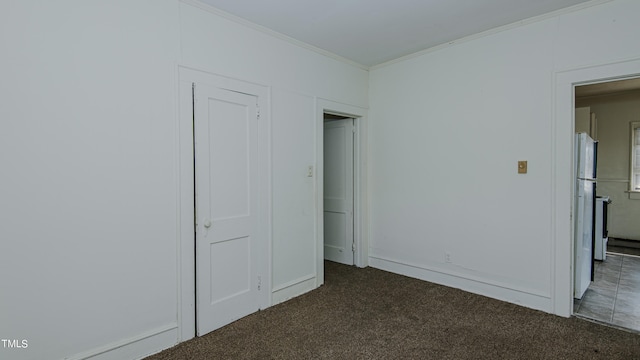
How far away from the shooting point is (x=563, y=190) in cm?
280

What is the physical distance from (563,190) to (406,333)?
6.08 ft

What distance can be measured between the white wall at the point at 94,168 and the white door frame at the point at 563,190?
2.89 metres

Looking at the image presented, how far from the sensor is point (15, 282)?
1.81 meters

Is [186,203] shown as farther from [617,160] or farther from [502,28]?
[617,160]

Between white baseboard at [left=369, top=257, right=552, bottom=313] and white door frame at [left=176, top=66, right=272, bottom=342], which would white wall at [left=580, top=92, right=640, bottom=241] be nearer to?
white baseboard at [left=369, top=257, right=552, bottom=313]

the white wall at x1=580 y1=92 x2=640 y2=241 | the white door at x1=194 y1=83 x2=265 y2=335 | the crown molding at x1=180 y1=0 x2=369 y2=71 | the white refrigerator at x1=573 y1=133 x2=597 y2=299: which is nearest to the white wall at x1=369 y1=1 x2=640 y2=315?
the white refrigerator at x1=573 y1=133 x2=597 y2=299

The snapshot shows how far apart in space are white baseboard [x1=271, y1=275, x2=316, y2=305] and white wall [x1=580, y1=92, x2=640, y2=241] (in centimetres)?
570

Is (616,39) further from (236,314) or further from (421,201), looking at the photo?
(236,314)

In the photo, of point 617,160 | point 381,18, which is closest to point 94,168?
point 381,18

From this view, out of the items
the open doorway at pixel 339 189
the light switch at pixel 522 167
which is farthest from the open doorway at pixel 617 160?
the open doorway at pixel 339 189

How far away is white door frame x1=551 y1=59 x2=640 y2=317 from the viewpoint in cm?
276

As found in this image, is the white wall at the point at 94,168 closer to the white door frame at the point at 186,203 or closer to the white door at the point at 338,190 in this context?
the white door frame at the point at 186,203

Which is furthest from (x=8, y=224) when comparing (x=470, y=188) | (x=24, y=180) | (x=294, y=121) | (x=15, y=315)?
(x=470, y=188)

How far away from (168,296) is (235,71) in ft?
6.31
